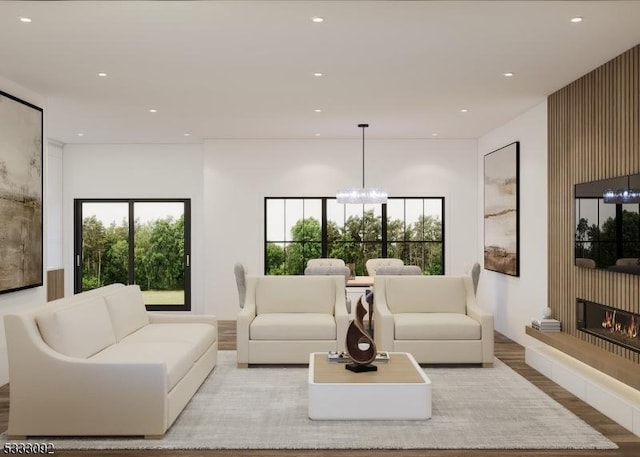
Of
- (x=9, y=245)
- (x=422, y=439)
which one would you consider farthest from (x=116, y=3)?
(x=422, y=439)

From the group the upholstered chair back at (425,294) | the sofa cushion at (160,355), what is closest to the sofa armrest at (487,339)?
the upholstered chair back at (425,294)

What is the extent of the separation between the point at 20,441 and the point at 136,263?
20.7ft

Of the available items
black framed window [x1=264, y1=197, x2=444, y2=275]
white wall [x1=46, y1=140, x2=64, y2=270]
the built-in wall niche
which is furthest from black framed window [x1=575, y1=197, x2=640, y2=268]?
white wall [x1=46, y1=140, x2=64, y2=270]

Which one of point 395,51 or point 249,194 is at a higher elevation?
point 395,51

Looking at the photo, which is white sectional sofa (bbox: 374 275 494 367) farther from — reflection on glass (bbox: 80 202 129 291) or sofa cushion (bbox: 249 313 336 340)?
reflection on glass (bbox: 80 202 129 291)

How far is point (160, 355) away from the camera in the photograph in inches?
175

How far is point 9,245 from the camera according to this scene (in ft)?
18.3

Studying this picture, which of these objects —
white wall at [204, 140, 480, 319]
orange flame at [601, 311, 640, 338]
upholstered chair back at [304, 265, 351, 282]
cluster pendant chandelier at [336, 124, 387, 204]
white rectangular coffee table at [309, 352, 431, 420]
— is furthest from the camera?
white wall at [204, 140, 480, 319]

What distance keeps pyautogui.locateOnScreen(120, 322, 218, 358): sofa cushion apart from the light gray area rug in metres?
0.40

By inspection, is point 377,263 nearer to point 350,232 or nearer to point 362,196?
point 350,232

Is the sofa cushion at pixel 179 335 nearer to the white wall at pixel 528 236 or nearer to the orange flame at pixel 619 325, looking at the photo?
the orange flame at pixel 619 325

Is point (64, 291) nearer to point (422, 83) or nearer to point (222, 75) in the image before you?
point (222, 75)

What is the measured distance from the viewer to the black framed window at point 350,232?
962cm

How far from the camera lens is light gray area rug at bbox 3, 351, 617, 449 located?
3.90m
